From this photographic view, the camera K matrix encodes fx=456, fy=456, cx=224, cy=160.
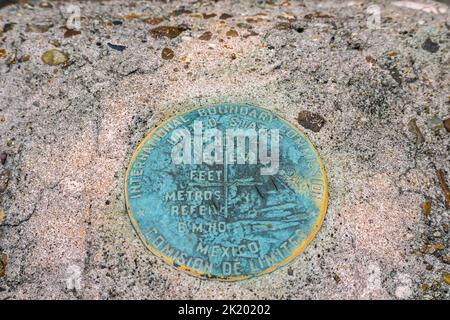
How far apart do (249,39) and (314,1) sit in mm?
469

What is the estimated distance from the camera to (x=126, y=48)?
2.10m

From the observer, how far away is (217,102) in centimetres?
196

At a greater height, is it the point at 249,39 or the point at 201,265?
the point at 249,39

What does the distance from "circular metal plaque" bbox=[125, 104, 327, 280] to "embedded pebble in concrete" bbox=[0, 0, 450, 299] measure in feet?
0.17

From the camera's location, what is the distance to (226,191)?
5.71 feet

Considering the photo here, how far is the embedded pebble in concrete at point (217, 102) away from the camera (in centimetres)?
163

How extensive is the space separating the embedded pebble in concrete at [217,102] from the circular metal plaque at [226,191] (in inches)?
2.1

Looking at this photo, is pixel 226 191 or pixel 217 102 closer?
pixel 226 191

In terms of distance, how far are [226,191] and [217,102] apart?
43cm

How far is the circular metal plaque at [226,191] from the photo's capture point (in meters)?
1.64

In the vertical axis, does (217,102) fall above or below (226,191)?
above

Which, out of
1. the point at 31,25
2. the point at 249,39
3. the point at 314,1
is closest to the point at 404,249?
the point at 249,39
